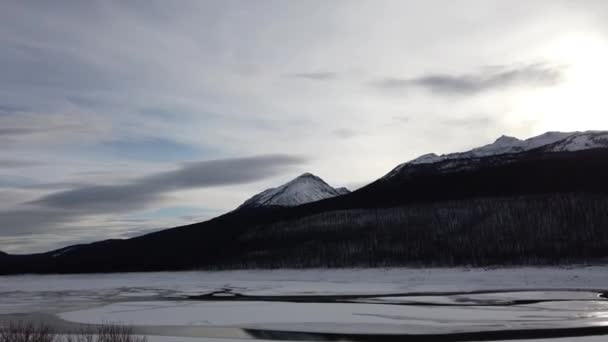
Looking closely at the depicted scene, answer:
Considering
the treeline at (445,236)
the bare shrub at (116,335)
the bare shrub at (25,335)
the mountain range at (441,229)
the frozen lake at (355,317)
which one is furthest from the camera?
the mountain range at (441,229)

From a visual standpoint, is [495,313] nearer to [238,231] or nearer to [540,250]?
[540,250]

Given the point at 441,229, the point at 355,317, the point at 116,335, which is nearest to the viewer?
the point at 116,335

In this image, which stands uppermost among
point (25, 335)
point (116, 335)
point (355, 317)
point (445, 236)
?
point (445, 236)

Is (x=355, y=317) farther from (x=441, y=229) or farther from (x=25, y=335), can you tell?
(x=441, y=229)

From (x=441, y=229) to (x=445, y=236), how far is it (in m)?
7.59

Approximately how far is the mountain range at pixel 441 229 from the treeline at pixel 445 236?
0.82 ft

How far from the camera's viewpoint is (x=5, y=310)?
50.4 metres

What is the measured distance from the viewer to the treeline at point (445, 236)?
112375 mm

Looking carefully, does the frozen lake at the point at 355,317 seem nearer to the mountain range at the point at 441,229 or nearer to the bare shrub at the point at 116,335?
the bare shrub at the point at 116,335

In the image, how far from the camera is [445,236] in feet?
436

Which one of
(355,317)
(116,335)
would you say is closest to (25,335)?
(116,335)

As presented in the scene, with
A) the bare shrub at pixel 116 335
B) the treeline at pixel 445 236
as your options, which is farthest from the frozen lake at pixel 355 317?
the treeline at pixel 445 236

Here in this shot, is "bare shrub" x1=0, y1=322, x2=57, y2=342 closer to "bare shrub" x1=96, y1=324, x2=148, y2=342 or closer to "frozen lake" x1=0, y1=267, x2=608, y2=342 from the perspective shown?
"bare shrub" x1=96, y1=324, x2=148, y2=342

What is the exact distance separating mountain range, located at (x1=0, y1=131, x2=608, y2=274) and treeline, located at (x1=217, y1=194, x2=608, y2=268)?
0.25 m
